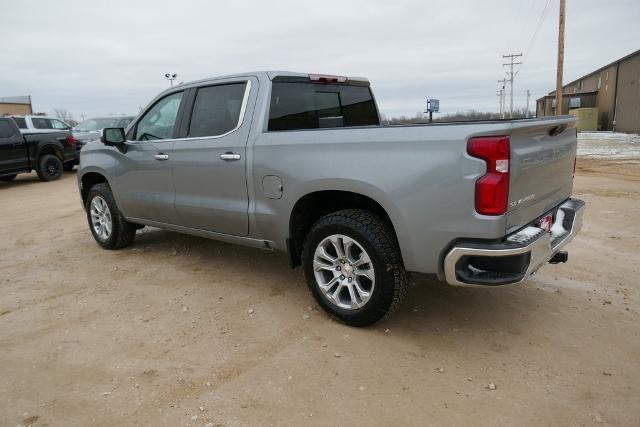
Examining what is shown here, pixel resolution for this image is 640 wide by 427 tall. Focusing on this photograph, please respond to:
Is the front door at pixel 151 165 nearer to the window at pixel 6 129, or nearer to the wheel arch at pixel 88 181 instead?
the wheel arch at pixel 88 181

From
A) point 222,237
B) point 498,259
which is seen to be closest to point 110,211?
point 222,237

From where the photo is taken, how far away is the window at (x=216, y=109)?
4020mm

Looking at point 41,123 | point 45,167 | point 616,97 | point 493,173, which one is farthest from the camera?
point 616,97

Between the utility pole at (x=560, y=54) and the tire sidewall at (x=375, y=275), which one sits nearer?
the tire sidewall at (x=375, y=275)

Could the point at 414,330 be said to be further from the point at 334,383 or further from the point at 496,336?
the point at 334,383

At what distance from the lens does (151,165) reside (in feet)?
15.4

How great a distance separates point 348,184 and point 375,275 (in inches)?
24.9

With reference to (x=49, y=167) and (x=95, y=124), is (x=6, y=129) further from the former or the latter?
(x=95, y=124)

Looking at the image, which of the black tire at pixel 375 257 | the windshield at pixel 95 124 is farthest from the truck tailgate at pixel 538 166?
the windshield at pixel 95 124

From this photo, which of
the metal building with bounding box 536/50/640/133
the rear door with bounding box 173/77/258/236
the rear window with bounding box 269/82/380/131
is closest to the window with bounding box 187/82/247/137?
the rear door with bounding box 173/77/258/236

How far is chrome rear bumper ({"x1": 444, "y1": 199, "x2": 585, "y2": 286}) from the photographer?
266cm

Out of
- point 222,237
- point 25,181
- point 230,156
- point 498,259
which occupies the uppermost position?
point 230,156

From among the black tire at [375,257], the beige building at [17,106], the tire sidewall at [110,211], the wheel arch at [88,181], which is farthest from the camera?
the beige building at [17,106]

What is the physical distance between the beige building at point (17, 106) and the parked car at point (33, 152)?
4029 cm
